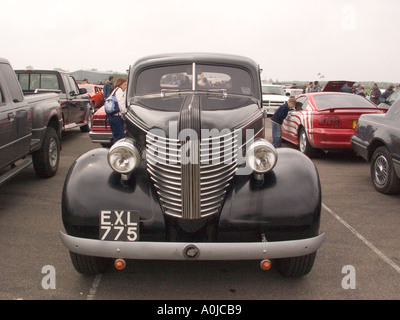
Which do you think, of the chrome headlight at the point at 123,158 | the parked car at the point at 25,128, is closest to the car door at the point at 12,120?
the parked car at the point at 25,128

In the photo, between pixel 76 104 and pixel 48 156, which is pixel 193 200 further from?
pixel 76 104

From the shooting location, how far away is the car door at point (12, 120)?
5.32m

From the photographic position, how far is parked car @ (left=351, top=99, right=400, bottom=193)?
6113 mm

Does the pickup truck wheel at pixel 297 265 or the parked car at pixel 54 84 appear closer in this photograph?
the pickup truck wheel at pixel 297 265

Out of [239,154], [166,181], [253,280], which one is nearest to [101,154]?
[166,181]

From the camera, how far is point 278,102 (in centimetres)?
1902

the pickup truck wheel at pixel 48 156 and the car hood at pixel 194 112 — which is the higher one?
the car hood at pixel 194 112

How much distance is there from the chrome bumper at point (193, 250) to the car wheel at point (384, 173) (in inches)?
150

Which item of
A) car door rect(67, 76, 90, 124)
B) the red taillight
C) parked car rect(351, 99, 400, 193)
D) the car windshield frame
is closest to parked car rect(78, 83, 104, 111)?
car door rect(67, 76, 90, 124)

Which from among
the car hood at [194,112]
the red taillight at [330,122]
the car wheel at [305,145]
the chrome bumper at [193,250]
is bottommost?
the car wheel at [305,145]

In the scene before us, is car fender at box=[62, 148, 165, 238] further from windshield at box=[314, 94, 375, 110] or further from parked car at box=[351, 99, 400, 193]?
windshield at box=[314, 94, 375, 110]

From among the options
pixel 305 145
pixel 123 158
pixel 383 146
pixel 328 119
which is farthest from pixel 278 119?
pixel 123 158

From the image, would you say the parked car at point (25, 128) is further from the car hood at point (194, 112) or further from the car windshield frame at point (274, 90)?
the car windshield frame at point (274, 90)

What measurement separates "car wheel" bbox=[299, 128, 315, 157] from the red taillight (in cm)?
62
